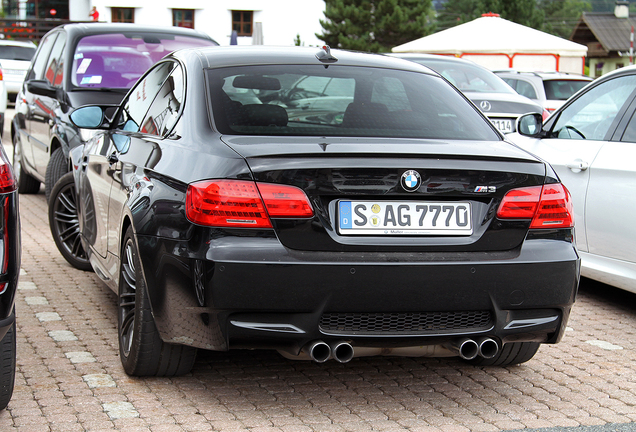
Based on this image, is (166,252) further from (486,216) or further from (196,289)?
(486,216)

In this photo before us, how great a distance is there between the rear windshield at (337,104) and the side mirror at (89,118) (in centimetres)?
138

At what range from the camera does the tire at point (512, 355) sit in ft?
14.6

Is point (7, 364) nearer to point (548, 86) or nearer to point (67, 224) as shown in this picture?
point (67, 224)

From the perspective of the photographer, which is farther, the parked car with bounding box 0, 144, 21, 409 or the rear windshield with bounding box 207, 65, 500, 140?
the rear windshield with bounding box 207, 65, 500, 140

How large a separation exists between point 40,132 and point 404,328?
6.14 m

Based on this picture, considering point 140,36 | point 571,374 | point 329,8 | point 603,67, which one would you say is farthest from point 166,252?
point 603,67

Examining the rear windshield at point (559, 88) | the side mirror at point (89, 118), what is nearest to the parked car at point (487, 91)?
the side mirror at point (89, 118)

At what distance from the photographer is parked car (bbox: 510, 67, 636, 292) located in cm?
557

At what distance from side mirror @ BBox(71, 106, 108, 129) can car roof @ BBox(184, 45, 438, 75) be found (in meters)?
0.86

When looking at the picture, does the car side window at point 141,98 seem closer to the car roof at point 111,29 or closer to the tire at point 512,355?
the tire at point 512,355

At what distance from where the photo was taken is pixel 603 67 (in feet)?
252

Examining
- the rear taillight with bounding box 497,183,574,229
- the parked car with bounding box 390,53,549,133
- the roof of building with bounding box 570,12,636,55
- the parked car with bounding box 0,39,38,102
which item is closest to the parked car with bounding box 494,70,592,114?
the parked car with bounding box 390,53,549,133

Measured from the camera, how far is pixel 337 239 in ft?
11.2

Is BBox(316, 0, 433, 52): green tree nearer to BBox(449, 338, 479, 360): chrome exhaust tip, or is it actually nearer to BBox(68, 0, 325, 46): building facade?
BBox(68, 0, 325, 46): building facade
